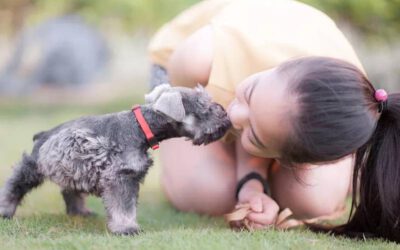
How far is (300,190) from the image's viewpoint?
128 inches

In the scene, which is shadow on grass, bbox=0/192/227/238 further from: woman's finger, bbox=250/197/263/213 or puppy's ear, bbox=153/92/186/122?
puppy's ear, bbox=153/92/186/122

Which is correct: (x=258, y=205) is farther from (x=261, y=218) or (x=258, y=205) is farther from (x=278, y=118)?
(x=278, y=118)

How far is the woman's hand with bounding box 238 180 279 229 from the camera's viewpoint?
273cm

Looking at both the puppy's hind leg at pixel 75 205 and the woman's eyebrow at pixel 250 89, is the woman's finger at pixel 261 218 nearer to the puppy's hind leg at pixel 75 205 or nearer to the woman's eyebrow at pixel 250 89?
the woman's eyebrow at pixel 250 89

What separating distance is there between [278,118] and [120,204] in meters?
0.69

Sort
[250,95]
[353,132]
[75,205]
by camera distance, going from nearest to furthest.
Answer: [353,132]
[250,95]
[75,205]

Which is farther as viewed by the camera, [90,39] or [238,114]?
[90,39]

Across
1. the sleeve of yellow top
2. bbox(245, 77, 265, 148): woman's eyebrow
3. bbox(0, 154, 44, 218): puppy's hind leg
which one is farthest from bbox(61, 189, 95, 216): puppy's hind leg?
the sleeve of yellow top

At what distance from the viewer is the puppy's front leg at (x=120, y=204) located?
2453mm

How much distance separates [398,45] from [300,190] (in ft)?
21.2

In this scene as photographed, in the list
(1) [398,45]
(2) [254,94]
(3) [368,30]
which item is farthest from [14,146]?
(1) [398,45]

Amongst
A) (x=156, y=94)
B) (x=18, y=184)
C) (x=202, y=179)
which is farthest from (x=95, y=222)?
(x=202, y=179)

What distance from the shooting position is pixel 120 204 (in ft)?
8.11

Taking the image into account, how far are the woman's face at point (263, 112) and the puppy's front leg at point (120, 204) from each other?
0.52 meters
